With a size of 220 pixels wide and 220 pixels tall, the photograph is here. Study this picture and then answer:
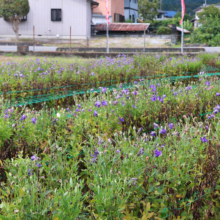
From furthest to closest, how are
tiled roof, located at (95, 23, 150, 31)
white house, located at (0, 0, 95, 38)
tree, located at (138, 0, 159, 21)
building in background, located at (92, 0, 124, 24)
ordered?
tree, located at (138, 0, 159, 21) < building in background, located at (92, 0, 124, 24) < tiled roof, located at (95, 23, 150, 31) < white house, located at (0, 0, 95, 38)

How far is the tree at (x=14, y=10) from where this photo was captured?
24.7m

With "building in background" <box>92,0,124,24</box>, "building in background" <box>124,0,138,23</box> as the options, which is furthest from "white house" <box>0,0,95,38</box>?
"building in background" <box>124,0,138,23</box>

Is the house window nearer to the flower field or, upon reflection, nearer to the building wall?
the building wall

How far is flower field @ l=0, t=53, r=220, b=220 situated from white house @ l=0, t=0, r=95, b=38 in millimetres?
21521

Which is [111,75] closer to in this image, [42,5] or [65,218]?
[65,218]

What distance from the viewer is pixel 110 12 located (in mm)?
30844

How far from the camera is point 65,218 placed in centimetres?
190

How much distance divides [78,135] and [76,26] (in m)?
24.4

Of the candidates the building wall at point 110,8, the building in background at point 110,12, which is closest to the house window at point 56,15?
the building in background at point 110,12

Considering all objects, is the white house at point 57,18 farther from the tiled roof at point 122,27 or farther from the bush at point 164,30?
the bush at point 164,30

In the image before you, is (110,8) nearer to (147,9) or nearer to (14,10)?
(14,10)

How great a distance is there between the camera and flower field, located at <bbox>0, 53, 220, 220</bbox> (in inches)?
81.2

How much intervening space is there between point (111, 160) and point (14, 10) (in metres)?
25.0

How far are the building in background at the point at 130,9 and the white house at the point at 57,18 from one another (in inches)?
502
